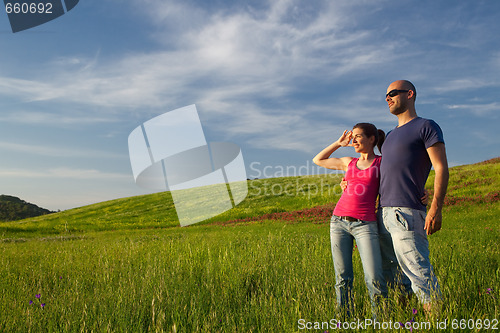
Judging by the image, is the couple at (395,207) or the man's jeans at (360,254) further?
the man's jeans at (360,254)

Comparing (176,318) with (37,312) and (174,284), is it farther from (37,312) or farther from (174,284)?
(37,312)

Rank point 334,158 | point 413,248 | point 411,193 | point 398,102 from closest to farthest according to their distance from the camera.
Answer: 1. point 413,248
2. point 411,193
3. point 398,102
4. point 334,158

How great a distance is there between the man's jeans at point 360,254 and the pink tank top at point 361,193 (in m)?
0.11

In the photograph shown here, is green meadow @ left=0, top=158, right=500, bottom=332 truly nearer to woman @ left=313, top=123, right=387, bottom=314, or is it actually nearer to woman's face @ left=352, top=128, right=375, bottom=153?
woman @ left=313, top=123, right=387, bottom=314

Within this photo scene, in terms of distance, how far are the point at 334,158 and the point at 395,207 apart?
1.25 meters

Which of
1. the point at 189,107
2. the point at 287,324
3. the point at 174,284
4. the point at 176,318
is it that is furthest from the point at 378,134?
the point at 189,107

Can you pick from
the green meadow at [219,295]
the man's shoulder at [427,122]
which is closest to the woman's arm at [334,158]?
the man's shoulder at [427,122]

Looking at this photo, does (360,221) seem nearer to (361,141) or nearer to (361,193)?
(361,193)

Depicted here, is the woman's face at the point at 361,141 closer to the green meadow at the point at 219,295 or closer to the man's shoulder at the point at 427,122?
the man's shoulder at the point at 427,122

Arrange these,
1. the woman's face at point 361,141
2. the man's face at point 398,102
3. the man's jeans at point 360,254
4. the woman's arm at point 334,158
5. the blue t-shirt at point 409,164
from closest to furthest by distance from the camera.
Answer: the blue t-shirt at point 409,164 < the man's jeans at point 360,254 < the man's face at point 398,102 < the woman's face at point 361,141 < the woman's arm at point 334,158

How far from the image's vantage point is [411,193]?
138 inches

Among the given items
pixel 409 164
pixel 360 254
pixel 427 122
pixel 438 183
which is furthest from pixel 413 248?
pixel 427 122

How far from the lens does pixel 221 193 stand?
51875 mm

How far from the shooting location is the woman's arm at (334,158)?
4.44 metres
